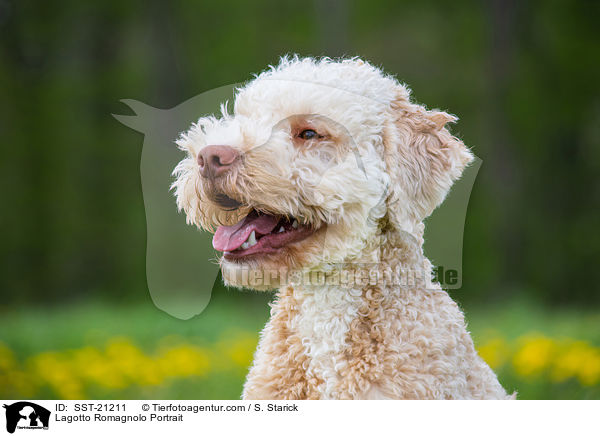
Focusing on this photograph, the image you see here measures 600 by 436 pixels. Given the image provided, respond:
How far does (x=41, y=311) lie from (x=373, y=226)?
127 inches

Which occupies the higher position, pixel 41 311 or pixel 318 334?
pixel 41 311

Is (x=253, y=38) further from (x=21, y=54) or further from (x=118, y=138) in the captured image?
(x=21, y=54)

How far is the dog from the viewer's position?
1.87 meters

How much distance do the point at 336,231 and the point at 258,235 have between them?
0.77 feet

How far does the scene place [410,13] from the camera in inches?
191

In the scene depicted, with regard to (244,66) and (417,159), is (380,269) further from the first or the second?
(244,66)

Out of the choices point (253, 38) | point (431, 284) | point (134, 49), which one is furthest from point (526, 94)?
point (431, 284)

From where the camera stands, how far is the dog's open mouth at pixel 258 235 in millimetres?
1901

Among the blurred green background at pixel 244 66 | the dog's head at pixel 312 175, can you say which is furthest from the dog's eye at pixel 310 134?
the blurred green background at pixel 244 66
